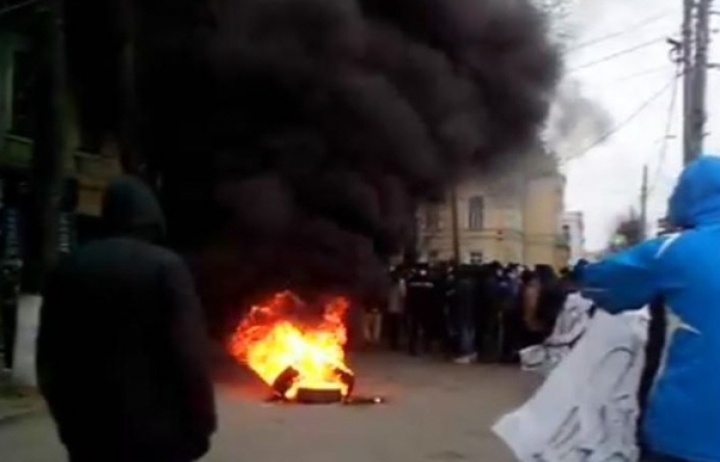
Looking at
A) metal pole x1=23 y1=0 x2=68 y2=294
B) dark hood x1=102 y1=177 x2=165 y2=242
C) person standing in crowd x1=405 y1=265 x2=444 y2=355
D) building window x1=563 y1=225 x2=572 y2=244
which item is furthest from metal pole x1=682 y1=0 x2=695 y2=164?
building window x1=563 y1=225 x2=572 y2=244

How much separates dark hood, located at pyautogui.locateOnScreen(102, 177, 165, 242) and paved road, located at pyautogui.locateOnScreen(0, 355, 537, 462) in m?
5.72

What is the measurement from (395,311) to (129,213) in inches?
734

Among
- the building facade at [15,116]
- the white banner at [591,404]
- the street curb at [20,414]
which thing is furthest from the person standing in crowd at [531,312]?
the white banner at [591,404]

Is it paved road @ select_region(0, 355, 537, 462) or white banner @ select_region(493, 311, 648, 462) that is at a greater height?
white banner @ select_region(493, 311, 648, 462)

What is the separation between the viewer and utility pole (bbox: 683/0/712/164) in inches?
829

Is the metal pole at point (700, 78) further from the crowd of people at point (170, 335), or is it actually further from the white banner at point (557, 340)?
the crowd of people at point (170, 335)

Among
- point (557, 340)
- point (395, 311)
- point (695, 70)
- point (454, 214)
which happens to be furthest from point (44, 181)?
point (454, 214)

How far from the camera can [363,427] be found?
11.9 m

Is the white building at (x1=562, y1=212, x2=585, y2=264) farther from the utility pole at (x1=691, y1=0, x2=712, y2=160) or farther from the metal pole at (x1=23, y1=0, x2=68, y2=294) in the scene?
the metal pole at (x1=23, y1=0, x2=68, y2=294)

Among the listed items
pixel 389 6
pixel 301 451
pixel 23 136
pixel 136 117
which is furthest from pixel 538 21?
pixel 301 451

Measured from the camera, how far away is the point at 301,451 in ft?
33.7

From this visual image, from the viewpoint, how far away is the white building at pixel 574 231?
6309 centimetres

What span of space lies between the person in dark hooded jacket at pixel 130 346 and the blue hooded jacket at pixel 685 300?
1172 millimetres

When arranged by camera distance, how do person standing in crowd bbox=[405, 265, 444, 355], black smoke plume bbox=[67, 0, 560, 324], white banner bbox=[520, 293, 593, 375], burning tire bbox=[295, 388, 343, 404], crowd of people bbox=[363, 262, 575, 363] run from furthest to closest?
1. person standing in crowd bbox=[405, 265, 444, 355]
2. crowd of people bbox=[363, 262, 575, 363]
3. black smoke plume bbox=[67, 0, 560, 324]
4. burning tire bbox=[295, 388, 343, 404]
5. white banner bbox=[520, 293, 593, 375]
